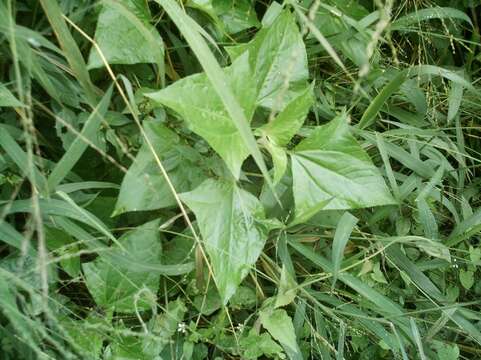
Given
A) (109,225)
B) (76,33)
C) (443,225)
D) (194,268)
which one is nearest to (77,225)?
(109,225)

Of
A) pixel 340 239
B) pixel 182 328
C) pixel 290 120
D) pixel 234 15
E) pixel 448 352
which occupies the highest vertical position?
pixel 234 15

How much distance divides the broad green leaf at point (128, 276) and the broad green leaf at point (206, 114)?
20cm

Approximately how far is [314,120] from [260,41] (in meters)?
0.32

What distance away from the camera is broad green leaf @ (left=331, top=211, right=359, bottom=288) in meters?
1.07

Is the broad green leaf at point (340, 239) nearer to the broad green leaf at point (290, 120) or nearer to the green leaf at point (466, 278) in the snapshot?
the broad green leaf at point (290, 120)

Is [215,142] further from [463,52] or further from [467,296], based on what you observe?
[463,52]

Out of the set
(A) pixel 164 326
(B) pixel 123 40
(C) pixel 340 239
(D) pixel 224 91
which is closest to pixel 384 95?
(C) pixel 340 239

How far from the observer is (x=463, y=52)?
60.7 inches

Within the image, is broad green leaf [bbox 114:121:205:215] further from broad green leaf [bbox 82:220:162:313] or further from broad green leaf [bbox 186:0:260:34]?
broad green leaf [bbox 186:0:260:34]

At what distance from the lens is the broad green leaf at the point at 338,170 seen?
104cm

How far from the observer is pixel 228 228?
99 centimetres

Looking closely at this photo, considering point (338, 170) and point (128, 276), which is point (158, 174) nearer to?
point (128, 276)

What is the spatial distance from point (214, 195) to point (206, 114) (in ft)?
0.49

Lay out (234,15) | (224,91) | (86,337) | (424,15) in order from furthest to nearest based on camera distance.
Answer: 1. (424,15)
2. (234,15)
3. (86,337)
4. (224,91)
